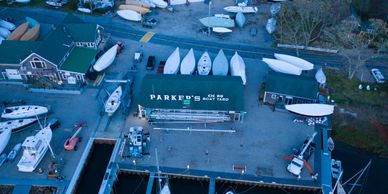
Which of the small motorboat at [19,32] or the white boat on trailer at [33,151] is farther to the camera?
the small motorboat at [19,32]

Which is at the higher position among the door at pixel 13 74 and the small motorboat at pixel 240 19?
the small motorboat at pixel 240 19

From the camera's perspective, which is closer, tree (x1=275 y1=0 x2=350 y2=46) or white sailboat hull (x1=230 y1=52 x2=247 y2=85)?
white sailboat hull (x1=230 y1=52 x2=247 y2=85)

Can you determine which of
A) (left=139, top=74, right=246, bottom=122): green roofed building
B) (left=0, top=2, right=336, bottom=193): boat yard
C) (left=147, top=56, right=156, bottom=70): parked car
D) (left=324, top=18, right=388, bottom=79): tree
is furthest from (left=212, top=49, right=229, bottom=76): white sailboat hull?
(left=324, top=18, right=388, bottom=79): tree

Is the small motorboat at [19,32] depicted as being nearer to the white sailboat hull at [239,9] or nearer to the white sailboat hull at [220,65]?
the white sailboat hull at [220,65]

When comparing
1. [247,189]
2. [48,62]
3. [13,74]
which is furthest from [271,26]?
[13,74]

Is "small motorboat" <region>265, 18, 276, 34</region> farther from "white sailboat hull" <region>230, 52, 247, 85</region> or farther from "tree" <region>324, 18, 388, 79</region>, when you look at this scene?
"white sailboat hull" <region>230, 52, 247, 85</region>

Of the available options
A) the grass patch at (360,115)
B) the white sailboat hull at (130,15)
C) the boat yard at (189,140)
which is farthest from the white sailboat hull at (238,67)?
the white sailboat hull at (130,15)
